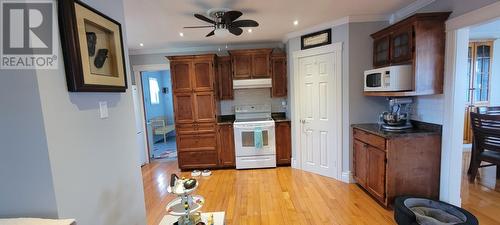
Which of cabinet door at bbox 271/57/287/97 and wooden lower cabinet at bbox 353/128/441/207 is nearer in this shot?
wooden lower cabinet at bbox 353/128/441/207

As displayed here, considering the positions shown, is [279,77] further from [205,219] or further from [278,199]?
[205,219]

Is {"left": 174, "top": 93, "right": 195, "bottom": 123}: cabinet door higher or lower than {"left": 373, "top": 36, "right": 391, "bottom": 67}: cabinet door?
lower

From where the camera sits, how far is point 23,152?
1004 millimetres

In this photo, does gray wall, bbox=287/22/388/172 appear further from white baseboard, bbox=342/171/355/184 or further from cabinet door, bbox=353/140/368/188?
cabinet door, bbox=353/140/368/188

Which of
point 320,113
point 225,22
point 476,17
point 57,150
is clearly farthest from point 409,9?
point 57,150

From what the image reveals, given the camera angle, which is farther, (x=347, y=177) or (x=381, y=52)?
(x=347, y=177)

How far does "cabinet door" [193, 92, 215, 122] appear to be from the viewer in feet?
13.6

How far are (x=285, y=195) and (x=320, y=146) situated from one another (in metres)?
1.09

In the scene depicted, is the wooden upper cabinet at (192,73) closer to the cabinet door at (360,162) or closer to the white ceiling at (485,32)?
the cabinet door at (360,162)

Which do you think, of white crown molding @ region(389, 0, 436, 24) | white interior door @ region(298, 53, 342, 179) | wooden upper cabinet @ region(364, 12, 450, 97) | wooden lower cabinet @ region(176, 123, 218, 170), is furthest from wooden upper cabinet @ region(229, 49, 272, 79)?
wooden upper cabinet @ region(364, 12, 450, 97)

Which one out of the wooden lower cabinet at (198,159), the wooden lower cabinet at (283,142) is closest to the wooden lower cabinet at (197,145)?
the wooden lower cabinet at (198,159)

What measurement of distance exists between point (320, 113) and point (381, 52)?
3.99 feet

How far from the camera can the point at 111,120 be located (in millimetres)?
1475

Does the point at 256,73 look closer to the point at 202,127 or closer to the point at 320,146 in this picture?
the point at 202,127
